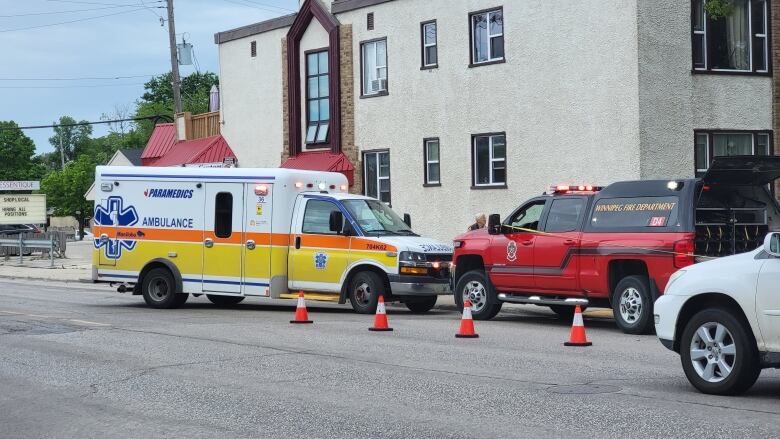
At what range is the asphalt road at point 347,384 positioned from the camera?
890 cm

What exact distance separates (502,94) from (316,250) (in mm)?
9258

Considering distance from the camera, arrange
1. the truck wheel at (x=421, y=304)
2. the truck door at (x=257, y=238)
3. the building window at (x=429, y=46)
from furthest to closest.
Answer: the building window at (x=429, y=46), the truck door at (x=257, y=238), the truck wheel at (x=421, y=304)

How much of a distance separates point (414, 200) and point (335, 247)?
10566 mm

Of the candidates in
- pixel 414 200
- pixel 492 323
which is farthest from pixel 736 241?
pixel 414 200

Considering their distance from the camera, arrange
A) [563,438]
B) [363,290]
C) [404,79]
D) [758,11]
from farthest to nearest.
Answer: [404,79]
[758,11]
[363,290]
[563,438]

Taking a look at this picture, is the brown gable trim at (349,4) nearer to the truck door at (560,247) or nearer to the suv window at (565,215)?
the suv window at (565,215)

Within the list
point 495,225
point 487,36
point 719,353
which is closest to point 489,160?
point 487,36

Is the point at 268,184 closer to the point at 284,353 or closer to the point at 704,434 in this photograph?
the point at 284,353

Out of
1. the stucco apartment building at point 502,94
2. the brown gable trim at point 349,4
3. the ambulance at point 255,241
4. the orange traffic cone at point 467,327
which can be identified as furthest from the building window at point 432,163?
the orange traffic cone at point 467,327

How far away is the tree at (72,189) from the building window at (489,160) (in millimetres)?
75866

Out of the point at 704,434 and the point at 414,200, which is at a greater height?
the point at 414,200

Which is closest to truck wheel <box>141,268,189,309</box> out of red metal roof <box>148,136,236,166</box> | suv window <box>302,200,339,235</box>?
suv window <box>302,200,339,235</box>

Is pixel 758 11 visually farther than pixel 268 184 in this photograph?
Yes

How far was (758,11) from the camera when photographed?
26.3 meters
